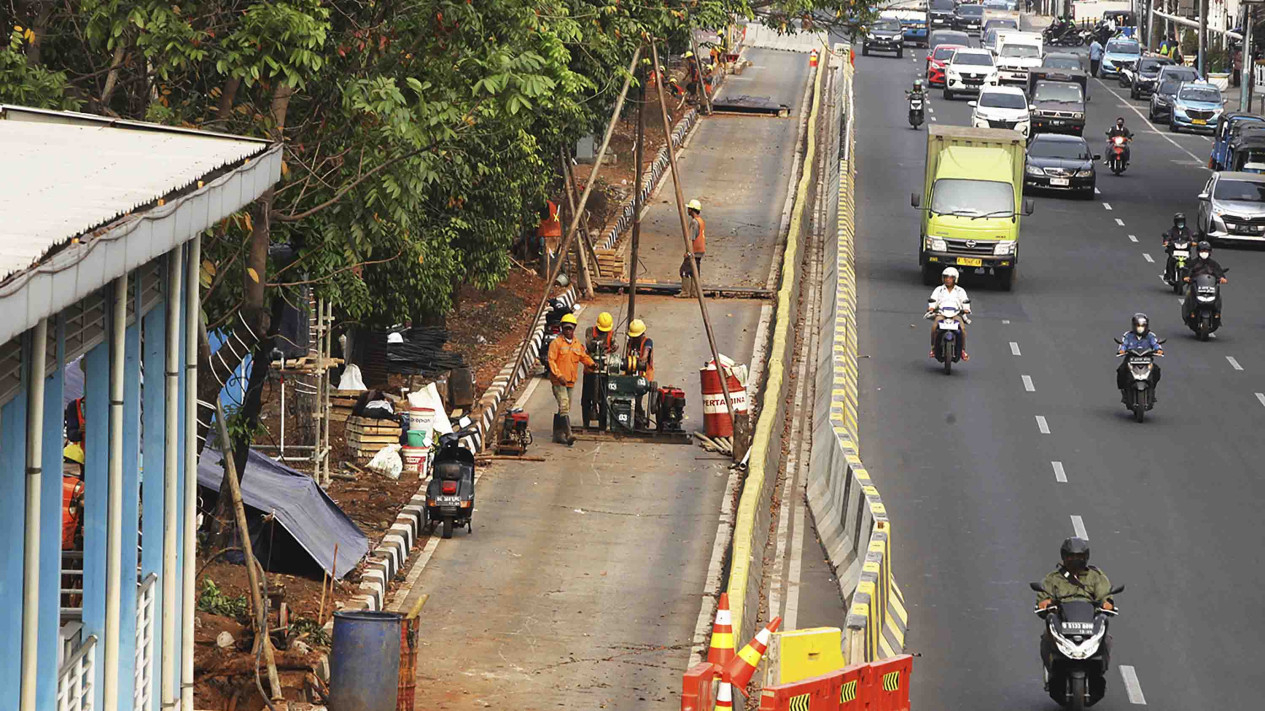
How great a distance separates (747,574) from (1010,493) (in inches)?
273

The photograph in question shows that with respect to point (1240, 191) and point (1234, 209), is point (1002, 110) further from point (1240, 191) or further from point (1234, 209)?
point (1234, 209)

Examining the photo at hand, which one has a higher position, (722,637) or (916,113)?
(916,113)

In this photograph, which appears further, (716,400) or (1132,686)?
(716,400)

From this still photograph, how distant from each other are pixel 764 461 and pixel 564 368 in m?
3.72

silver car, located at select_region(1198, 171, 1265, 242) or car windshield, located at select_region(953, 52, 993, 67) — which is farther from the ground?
car windshield, located at select_region(953, 52, 993, 67)

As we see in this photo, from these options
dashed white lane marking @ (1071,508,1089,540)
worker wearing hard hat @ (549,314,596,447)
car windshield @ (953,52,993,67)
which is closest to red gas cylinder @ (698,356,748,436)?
worker wearing hard hat @ (549,314,596,447)

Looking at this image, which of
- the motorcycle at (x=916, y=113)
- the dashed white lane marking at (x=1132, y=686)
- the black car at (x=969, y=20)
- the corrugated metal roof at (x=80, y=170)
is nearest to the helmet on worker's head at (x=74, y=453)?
the corrugated metal roof at (x=80, y=170)

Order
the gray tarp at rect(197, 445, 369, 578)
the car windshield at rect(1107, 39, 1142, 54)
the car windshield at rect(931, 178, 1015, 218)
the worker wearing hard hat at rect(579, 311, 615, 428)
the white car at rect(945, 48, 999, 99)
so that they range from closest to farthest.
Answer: the gray tarp at rect(197, 445, 369, 578) < the worker wearing hard hat at rect(579, 311, 615, 428) < the car windshield at rect(931, 178, 1015, 218) < the white car at rect(945, 48, 999, 99) < the car windshield at rect(1107, 39, 1142, 54)

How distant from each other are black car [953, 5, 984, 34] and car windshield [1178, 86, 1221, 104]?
35.7 m

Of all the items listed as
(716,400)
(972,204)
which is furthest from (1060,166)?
(716,400)

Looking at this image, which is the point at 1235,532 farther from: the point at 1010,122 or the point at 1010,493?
the point at 1010,122

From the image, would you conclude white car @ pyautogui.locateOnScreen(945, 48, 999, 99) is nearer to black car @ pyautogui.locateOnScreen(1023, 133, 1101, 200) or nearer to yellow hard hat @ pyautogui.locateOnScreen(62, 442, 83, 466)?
black car @ pyautogui.locateOnScreen(1023, 133, 1101, 200)

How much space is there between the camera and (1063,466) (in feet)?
82.8

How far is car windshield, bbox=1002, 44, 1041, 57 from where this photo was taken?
2955 inches
